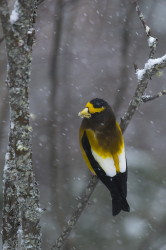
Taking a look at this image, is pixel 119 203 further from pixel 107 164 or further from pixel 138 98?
pixel 138 98

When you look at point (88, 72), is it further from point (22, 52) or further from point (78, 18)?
point (22, 52)

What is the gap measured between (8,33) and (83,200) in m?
0.83

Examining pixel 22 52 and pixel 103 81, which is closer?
pixel 22 52

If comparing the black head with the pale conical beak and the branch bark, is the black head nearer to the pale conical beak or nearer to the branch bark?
the pale conical beak

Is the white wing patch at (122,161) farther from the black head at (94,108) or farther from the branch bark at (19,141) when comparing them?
the branch bark at (19,141)

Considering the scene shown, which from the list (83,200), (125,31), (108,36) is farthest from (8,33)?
(108,36)

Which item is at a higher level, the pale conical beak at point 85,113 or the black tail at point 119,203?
the pale conical beak at point 85,113

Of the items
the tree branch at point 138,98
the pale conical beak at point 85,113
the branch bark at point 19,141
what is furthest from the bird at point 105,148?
the branch bark at point 19,141

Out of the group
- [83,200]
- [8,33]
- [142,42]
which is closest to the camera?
[8,33]

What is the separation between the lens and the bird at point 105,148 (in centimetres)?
268

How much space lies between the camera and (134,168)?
694 centimetres

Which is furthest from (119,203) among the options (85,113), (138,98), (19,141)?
(19,141)

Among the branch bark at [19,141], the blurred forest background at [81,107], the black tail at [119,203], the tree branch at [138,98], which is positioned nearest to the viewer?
the branch bark at [19,141]

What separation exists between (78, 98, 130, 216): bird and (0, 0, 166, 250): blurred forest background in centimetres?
296
